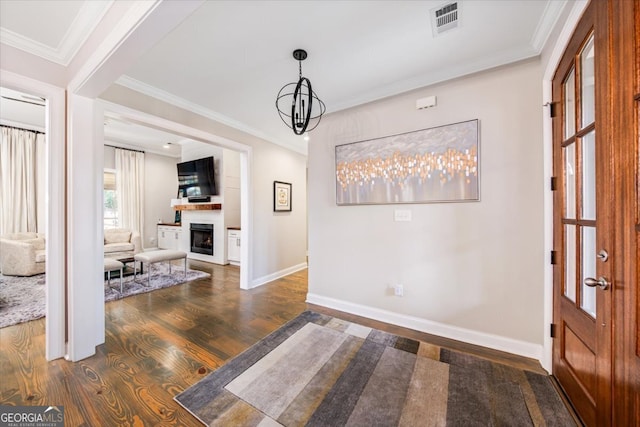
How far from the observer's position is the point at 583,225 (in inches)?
54.2

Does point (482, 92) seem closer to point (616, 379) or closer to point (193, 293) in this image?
point (616, 379)

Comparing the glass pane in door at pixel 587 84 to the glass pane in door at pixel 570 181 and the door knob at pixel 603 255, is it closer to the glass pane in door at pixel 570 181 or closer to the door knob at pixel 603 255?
the glass pane in door at pixel 570 181

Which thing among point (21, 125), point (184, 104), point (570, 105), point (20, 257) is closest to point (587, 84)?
point (570, 105)

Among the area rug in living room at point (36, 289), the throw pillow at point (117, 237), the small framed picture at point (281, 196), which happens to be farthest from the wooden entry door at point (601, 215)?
the throw pillow at point (117, 237)

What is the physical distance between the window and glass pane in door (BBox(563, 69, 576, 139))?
820cm

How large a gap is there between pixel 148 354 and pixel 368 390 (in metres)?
1.83

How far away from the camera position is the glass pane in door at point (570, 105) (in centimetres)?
151

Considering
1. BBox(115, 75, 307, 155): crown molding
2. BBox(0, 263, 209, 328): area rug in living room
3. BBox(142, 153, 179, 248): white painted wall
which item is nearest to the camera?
BBox(115, 75, 307, 155): crown molding

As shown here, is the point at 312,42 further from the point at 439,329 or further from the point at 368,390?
the point at 439,329

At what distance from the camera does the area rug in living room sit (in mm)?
2734

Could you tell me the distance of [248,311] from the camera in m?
2.92

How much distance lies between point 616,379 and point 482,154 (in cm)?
167

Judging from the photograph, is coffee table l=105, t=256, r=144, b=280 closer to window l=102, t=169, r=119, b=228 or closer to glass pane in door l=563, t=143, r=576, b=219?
window l=102, t=169, r=119, b=228

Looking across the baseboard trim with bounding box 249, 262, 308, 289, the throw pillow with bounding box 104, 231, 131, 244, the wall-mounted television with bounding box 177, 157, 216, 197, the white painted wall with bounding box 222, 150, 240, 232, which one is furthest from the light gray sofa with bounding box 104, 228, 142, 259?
the baseboard trim with bounding box 249, 262, 308, 289
